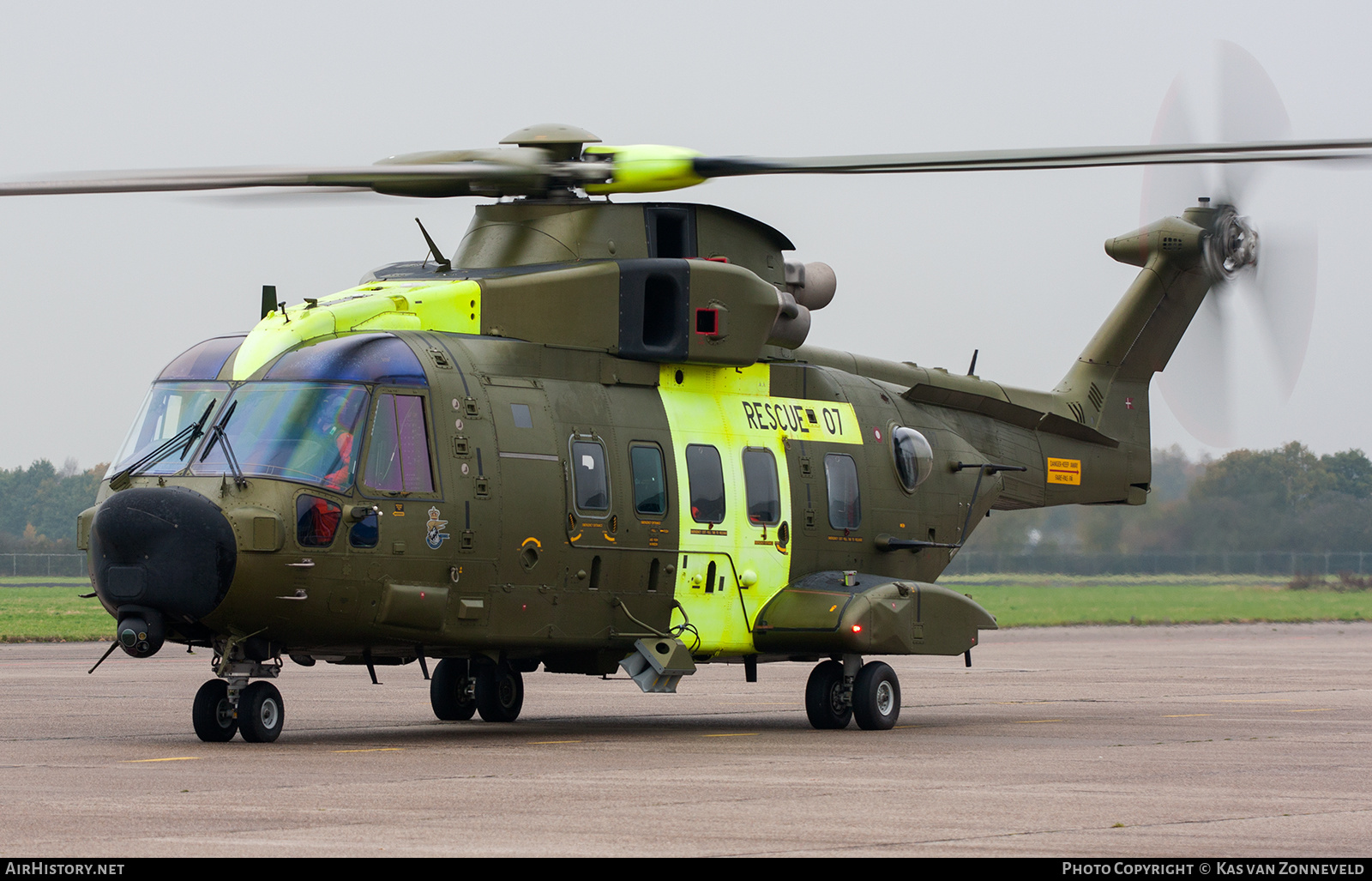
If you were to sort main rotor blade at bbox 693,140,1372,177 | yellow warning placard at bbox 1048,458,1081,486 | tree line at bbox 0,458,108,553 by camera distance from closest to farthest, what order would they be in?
1. main rotor blade at bbox 693,140,1372,177
2. yellow warning placard at bbox 1048,458,1081,486
3. tree line at bbox 0,458,108,553

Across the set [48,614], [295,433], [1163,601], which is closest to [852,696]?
[295,433]

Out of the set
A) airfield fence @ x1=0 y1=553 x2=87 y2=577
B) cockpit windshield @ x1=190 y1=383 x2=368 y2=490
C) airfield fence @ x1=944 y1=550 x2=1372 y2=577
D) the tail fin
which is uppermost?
the tail fin

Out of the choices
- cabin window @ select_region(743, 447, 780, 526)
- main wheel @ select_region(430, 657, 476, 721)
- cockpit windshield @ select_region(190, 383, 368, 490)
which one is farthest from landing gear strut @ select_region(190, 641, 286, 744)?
cabin window @ select_region(743, 447, 780, 526)

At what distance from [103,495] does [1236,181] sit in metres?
15.4

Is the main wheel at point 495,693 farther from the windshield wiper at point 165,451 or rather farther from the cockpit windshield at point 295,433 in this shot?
the windshield wiper at point 165,451

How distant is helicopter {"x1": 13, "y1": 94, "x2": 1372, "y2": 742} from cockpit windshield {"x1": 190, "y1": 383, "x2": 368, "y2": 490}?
0.08 ft

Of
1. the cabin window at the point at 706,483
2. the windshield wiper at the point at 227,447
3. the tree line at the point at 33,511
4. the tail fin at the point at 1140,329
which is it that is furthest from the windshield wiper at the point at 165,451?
the tree line at the point at 33,511

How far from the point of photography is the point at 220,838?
10352 mm

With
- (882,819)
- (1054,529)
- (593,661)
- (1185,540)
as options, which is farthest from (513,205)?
(1054,529)

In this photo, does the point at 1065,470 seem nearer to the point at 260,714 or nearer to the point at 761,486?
the point at 761,486

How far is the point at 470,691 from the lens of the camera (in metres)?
20.7

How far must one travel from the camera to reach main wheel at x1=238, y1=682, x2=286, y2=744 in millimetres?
16562

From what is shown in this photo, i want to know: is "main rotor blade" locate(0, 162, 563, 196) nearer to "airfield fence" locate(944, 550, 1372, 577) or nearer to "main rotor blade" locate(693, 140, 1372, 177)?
"main rotor blade" locate(693, 140, 1372, 177)
